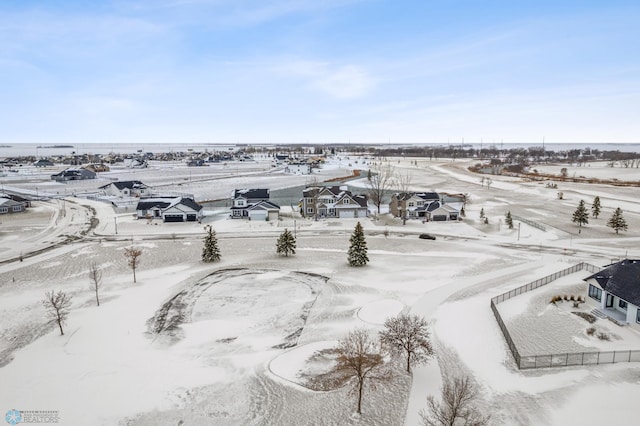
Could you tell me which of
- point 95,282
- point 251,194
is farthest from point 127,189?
point 95,282

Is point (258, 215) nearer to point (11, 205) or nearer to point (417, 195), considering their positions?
point (417, 195)

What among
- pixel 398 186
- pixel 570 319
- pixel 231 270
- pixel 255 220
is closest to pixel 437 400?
pixel 570 319

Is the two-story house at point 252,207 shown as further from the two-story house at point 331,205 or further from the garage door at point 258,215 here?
the two-story house at point 331,205

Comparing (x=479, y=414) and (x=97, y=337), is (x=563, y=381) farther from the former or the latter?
(x=97, y=337)

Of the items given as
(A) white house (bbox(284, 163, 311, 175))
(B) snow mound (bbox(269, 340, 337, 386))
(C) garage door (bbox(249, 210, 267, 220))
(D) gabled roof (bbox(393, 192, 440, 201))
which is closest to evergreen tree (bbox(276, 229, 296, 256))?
(B) snow mound (bbox(269, 340, 337, 386))

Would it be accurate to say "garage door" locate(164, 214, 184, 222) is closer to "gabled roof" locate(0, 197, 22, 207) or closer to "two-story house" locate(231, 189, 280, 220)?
"two-story house" locate(231, 189, 280, 220)
